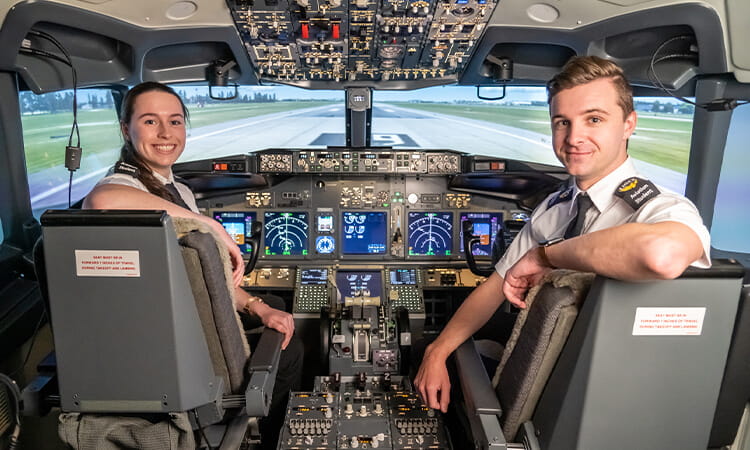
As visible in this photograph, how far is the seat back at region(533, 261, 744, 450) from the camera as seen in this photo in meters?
0.96

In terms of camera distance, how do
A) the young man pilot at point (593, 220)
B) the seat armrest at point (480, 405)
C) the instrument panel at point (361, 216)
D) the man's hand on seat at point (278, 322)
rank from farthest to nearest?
the instrument panel at point (361, 216), the man's hand on seat at point (278, 322), the seat armrest at point (480, 405), the young man pilot at point (593, 220)

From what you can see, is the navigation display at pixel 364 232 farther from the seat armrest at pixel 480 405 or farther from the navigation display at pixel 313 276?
the seat armrest at pixel 480 405

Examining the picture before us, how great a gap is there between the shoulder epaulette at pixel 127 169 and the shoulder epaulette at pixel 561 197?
1.36m

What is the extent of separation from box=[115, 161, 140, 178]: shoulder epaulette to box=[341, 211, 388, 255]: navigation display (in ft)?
4.68

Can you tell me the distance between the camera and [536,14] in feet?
Result: 7.13

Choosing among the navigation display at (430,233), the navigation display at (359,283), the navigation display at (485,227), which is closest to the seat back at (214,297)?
the navigation display at (359,283)

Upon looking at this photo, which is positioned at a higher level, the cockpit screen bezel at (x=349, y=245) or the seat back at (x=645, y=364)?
the seat back at (x=645, y=364)

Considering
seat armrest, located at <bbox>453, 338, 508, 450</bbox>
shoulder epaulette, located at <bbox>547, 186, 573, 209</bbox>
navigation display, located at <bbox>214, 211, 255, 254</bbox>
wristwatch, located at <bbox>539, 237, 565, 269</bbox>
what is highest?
shoulder epaulette, located at <bbox>547, 186, 573, 209</bbox>

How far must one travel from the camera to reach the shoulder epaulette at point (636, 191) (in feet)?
3.83

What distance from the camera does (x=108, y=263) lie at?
43.6 inches

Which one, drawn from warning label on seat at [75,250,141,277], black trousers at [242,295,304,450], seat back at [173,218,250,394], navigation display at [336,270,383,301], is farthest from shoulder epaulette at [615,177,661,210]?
navigation display at [336,270,383,301]

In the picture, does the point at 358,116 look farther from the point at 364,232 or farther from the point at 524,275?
the point at 524,275

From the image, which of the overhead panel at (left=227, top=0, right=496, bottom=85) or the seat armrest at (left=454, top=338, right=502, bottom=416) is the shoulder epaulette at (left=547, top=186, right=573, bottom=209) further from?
the overhead panel at (left=227, top=0, right=496, bottom=85)

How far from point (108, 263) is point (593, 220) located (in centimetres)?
121
